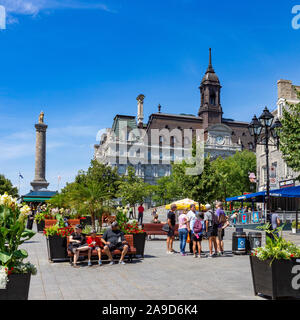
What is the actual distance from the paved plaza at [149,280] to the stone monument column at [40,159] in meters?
55.2

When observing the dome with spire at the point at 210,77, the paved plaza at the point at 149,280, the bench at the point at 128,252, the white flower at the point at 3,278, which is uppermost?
the dome with spire at the point at 210,77

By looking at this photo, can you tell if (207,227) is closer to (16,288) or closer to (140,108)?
(16,288)

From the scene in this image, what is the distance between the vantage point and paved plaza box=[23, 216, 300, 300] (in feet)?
24.4

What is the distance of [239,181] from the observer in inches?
2499

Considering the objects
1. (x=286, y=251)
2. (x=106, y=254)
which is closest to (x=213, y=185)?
(x=106, y=254)

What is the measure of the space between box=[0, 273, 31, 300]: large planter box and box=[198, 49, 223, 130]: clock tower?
93.8 m

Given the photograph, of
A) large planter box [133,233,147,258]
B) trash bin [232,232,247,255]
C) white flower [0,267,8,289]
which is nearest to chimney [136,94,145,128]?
trash bin [232,232,247,255]

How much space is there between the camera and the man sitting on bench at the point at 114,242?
11734mm

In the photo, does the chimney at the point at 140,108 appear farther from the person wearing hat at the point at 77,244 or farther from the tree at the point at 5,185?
the person wearing hat at the point at 77,244

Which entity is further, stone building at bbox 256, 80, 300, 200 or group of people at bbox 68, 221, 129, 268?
stone building at bbox 256, 80, 300, 200

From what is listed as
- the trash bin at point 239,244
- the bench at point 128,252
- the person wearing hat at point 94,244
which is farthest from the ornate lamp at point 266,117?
the person wearing hat at point 94,244

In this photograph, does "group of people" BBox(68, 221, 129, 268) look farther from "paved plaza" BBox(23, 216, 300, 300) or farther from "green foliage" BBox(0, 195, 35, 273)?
"green foliage" BBox(0, 195, 35, 273)

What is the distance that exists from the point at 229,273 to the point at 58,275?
13.6 feet
